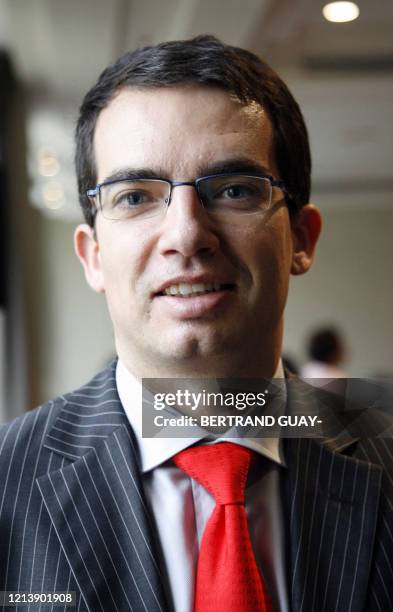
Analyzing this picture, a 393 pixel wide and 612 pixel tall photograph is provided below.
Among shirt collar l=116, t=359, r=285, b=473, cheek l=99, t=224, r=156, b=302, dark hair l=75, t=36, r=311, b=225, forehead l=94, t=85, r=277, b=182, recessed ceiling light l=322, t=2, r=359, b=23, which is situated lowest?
shirt collar l=116, t=359, r=285, b=473

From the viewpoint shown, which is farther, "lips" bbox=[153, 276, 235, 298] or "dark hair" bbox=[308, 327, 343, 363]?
"dark hair" bbox=[308, 327, 343, 363]

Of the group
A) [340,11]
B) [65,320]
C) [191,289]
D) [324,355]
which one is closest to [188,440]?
[191,289]

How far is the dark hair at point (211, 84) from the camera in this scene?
667mm

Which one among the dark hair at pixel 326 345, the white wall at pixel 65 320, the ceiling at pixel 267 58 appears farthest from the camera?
the white wall at pixel 65 320

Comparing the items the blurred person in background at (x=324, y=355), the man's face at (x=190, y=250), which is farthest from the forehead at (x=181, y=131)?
the blurred person in background at (x=324, y=355)

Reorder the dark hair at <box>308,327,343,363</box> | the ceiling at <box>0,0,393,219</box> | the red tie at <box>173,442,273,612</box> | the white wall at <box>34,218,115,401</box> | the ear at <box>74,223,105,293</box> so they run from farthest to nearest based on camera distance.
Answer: the white wall at <box>34,218,115,401</box> < the dark hair at <box>308,327,343,363</box> < the ceiling at <box>0,0,393,219</box> < the ear at <box>74,223,105,293</box> < the red tie at <box>173,442,273,612</box>

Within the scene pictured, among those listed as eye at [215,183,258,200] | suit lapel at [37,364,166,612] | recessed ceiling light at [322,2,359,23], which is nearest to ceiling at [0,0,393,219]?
recessed ceiling light at [322,2,359,23]

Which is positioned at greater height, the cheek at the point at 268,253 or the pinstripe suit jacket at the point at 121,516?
the cheek at the point at 268,253

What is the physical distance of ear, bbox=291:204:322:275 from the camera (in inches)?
30.0

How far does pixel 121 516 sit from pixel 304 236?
36 centimetres

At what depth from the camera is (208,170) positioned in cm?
63

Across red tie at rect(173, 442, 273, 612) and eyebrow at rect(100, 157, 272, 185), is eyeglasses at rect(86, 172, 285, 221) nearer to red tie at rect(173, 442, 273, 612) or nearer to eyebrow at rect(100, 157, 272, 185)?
eyebrow at rect(100, 157, 272, 185)

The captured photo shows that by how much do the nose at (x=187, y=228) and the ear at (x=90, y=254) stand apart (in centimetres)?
14

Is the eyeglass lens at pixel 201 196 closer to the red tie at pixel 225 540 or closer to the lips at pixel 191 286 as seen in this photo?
the lips at pixel 191 286
